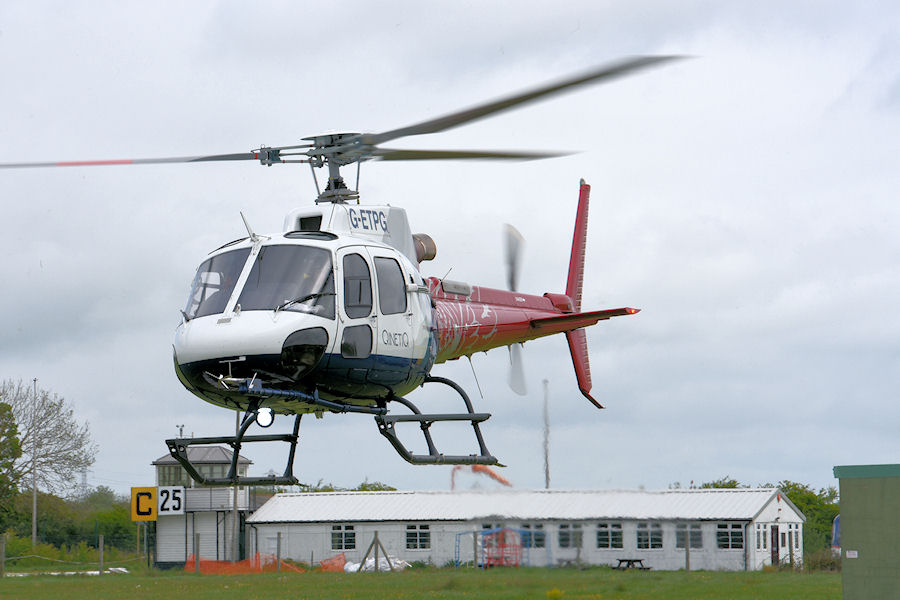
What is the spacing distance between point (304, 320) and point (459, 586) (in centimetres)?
1451

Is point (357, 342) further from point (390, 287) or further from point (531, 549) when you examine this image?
point (531, 549)

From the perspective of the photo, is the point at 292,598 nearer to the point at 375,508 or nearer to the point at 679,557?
the point at 679,557

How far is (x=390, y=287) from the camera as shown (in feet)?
47.3

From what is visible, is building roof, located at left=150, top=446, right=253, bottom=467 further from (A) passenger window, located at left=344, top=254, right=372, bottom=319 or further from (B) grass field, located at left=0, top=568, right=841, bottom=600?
(A) passenger window, located at left=344, top=254, right=372, bottom=319

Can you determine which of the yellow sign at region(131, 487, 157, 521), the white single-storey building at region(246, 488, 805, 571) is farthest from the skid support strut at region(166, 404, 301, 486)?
the yellow sign at region(131, 487, 157, 521)

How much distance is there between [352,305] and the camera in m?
13.7

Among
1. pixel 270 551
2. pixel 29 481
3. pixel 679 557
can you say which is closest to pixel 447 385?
pixel 679 557

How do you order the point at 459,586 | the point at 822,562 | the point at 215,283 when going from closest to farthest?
the point at 215,283 < the point at 459,586 < the point at 822,562

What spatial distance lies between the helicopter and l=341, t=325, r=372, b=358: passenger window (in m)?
0.02

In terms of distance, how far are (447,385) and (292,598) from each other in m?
12.3

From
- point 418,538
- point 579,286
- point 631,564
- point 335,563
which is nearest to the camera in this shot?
point 579,286

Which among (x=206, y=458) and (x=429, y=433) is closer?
(x=429, y=433)

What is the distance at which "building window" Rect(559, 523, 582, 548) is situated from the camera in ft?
63.9

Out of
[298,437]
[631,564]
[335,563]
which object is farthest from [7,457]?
[298,437]
